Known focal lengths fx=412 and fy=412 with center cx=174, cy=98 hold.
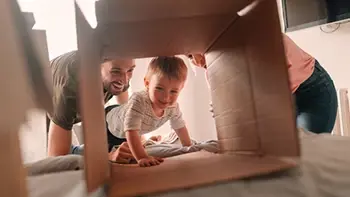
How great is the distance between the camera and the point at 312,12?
5.60 ft

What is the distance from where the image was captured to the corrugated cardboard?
546 mm

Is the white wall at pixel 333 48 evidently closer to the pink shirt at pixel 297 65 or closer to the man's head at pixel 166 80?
the pink shirt at pixel 297 65

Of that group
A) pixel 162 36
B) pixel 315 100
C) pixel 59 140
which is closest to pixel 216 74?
pixel 162 36

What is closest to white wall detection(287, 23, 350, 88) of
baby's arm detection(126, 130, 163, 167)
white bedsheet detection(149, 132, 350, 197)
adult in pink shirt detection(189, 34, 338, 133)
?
adult in pink shirt detection(189, 34, 338, 133)

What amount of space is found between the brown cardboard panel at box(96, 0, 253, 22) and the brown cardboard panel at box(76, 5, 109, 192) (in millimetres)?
46

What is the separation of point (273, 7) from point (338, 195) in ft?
0.90

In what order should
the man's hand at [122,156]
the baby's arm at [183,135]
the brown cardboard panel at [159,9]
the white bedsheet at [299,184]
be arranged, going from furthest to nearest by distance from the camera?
1. the baby's arm at [183,135]
2. the man's hand at [122,156]
3. the brown cardboard panel at [159,9]
4. the white bedsheet at [299,184]

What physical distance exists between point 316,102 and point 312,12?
0.65 meters

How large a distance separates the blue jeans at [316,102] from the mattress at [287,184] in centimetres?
61

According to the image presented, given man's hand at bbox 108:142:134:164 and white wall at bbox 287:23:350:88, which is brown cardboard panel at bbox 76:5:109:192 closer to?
man's hand at bbox 108:142:134:164

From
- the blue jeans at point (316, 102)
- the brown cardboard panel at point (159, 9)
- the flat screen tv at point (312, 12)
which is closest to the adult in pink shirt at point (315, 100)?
the blue jeans at point (316, 102)

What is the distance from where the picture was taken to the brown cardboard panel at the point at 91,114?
534mm

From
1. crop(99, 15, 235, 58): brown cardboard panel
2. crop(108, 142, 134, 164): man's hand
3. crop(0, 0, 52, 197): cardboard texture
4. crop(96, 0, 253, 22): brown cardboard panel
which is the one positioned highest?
crop(96, 0, 253, 22): brown cardboard panel

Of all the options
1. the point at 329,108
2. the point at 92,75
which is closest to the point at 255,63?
the point at 92,75
